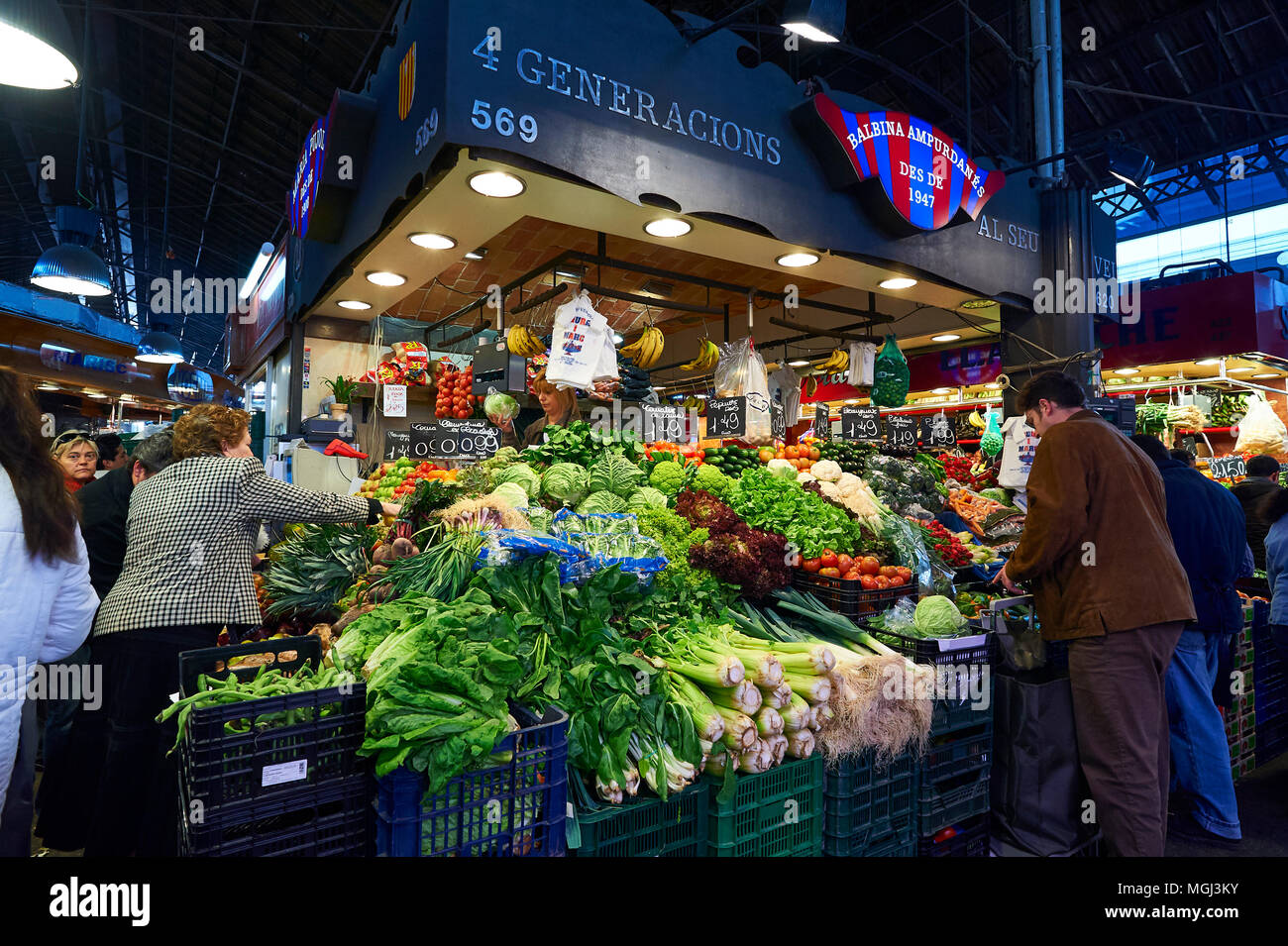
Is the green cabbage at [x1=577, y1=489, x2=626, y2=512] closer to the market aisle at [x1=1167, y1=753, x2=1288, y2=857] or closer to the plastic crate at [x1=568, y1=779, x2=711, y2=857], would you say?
the plastic crate at [x1=568, y1=779, x2=711, y2=857]

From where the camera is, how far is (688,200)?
4219 mm

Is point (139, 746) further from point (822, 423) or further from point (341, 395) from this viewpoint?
point (822, 423)

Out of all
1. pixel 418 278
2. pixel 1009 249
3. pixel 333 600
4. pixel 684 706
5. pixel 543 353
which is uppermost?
pixel 1009 249

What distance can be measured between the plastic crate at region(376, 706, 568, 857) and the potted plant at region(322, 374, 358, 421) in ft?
16.5

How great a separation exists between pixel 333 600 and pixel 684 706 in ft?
6.24

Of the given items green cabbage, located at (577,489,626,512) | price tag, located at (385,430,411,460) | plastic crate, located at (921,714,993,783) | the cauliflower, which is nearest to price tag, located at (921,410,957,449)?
the cauliflower

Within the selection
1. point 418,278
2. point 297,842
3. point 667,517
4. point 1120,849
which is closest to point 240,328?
point 418,278

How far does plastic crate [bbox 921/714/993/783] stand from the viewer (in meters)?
2.85

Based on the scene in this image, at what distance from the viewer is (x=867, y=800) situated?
2.67 meters

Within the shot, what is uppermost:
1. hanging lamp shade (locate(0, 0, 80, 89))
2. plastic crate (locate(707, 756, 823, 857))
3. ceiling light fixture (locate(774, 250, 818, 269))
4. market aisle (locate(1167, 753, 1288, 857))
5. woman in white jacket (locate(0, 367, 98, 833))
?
hanging lamp shade (locate(0, 0, 80, 89))

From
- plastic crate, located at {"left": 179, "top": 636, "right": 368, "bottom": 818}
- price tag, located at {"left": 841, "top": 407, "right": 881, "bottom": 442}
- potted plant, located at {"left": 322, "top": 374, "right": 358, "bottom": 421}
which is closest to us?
plastic crate, located at {"left": 179, "top": 636, "right": 368, "bottom": 818}

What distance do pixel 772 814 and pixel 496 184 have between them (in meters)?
3.30

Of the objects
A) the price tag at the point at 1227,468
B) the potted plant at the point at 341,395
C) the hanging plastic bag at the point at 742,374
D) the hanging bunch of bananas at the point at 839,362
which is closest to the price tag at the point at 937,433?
the hanging bunch of bananas at the point at 839,362
